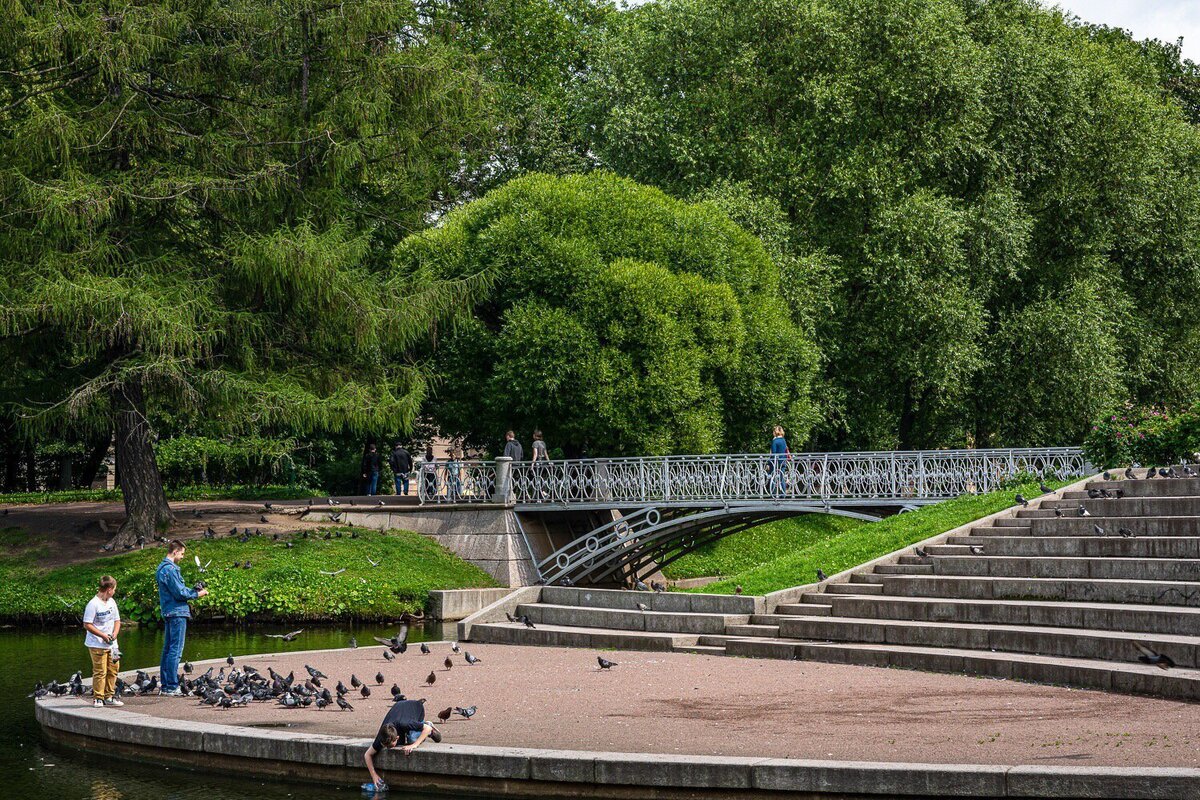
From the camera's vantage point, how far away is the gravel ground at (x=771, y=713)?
10.3 m

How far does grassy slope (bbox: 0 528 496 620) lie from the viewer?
89.6 feet

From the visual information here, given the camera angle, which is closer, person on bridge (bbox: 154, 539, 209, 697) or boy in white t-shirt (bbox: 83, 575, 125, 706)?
boy in white t-shirt (bbox: 83, 575, 125, 706)

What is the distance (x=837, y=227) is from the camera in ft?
124

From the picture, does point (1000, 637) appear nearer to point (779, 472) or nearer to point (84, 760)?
point (84, 760)

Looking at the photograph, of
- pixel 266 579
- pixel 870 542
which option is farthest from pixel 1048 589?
pixel 266 579

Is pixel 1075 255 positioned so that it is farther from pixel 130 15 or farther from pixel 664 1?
pixel 130 15

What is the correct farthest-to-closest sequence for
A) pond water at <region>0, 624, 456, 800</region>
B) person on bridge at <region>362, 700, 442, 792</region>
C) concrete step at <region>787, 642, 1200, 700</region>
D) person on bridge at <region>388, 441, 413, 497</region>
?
person on bridge at <region>388, 441, 413, 497</region>, concrete step at <region>787, 642, 1200, 700</region>, pond water at <region>0, 624, 456, 800</region>, person on bridge at <region>362, 700, 442, 792</region>

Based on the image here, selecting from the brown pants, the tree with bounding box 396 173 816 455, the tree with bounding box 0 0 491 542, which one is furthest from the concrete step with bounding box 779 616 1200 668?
the tree with bounding box 0 0 491 542

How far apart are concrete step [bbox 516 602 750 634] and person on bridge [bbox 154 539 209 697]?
7.13m

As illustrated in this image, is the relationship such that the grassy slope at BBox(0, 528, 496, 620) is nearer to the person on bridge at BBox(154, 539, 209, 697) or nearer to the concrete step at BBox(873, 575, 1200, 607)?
the person on bridge at BBox(154, 539, 209, 697)

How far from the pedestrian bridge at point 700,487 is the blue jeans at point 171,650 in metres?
13.9

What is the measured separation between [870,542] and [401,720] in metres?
12.0

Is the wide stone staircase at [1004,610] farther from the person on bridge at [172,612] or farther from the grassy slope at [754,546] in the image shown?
the grassy slope at [754,546]

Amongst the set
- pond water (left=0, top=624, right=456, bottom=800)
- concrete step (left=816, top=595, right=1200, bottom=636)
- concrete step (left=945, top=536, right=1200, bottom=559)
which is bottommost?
pond water (left=0, top=624, right=456, bottom=800)
